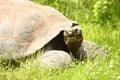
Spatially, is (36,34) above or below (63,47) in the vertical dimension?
above

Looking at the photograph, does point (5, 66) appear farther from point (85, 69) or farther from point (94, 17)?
point (94, 17)

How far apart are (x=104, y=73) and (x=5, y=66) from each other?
115cm

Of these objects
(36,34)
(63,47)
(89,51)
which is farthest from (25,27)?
(89,51)

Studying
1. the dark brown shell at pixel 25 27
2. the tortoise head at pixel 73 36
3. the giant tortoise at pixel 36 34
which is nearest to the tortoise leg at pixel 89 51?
the giant tortoise at pixel 36 34

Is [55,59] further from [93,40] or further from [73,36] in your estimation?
[93,40]

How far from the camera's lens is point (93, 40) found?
623cm

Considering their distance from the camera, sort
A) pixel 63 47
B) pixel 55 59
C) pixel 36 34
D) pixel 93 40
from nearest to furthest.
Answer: pixel 55 59, pixel 36 34, pixel 63 47, pixel 93 40

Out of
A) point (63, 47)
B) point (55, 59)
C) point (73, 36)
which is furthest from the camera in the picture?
point (63, 47)

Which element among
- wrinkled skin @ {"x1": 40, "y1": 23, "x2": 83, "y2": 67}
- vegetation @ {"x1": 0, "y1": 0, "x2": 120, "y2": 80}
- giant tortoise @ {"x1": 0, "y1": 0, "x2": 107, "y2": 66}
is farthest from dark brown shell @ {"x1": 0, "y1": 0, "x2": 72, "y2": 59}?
vegetation @ {"x1": 0, "y1": 0, "x2": 120, "y2": 80}

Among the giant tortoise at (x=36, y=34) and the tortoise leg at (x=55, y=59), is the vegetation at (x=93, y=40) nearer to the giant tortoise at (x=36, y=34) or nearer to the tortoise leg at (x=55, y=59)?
the tortoise leg at (x=55, y=59)

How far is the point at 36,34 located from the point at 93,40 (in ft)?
4.12

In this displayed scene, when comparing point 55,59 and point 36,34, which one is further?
point 36,34

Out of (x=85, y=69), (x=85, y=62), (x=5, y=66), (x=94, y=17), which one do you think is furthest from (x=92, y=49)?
(x=94, y=17)

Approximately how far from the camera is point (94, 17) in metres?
7.45
